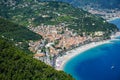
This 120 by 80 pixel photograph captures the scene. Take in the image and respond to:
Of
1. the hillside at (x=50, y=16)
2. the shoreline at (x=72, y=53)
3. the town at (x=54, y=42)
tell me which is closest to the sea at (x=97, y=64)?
the shoreline at (x=72, y=53)

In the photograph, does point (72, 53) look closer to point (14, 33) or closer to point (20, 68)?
point (14, 33)

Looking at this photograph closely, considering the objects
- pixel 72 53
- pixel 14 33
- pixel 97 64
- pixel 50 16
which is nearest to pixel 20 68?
pixel 14 33

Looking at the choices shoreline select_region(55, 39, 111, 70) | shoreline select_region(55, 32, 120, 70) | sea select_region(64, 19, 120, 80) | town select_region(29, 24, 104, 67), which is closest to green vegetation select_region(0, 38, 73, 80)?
sea select_region(64, 19, 120, 80)

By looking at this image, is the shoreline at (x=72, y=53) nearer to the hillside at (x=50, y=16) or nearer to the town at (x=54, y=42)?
the town at (x=54, y=42)

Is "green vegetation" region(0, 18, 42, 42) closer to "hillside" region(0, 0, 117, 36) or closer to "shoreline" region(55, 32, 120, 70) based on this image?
"shoreline" region(55, 32, 120, 70)

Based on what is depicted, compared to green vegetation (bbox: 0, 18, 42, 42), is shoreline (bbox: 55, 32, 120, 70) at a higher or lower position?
lower

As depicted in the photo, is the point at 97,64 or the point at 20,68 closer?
the point at 20,68
